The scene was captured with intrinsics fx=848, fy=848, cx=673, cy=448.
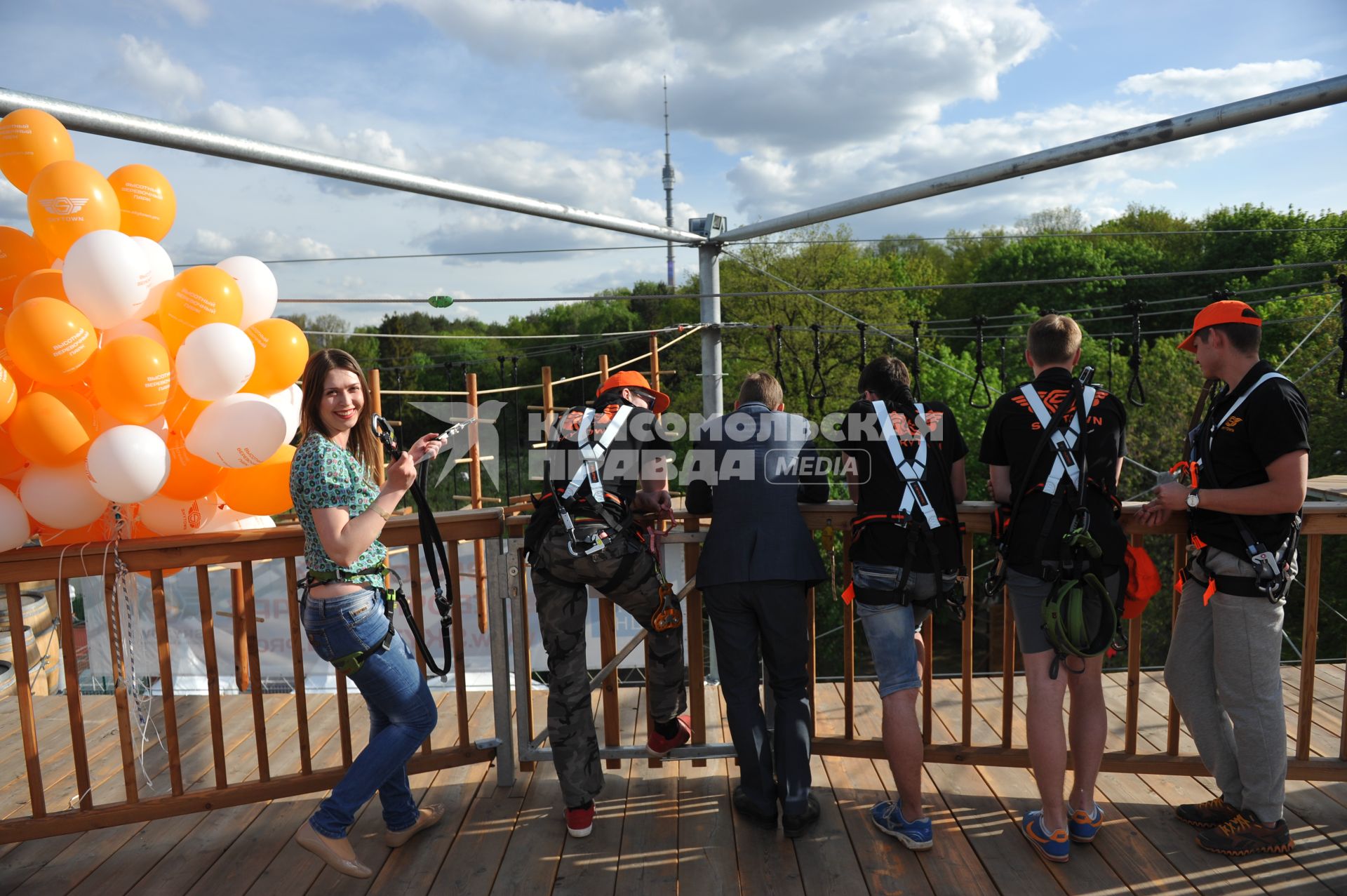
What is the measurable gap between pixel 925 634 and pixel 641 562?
114cm

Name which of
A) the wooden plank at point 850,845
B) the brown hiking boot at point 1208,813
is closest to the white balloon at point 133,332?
the wooden plank at point 850,845

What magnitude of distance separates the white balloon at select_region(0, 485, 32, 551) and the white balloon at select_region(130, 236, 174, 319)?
69cm

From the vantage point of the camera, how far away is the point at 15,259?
9.23 ft

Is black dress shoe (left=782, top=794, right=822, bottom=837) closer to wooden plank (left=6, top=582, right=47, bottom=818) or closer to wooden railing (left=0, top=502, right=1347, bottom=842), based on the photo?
wooden railing (left=0, top=502, right=1347, bottom=842)

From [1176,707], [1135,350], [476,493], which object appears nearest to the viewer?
[1176,707]

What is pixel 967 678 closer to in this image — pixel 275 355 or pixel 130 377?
pixel 275 355

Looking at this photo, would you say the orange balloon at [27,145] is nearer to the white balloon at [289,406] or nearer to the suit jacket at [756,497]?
the white balloon at [289,406]

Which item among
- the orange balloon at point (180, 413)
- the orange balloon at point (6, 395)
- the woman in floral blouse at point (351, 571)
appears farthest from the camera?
the orange balloon at point (180, 413)

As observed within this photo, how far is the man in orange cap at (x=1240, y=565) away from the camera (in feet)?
7.84

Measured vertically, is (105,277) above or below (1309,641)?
above

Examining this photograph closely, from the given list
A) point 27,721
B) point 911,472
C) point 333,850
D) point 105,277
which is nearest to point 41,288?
point 105,277

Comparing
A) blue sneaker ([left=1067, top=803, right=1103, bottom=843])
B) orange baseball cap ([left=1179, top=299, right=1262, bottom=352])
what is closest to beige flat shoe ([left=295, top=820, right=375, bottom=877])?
blue sneaker ([left=1067, top=803, right=1103, bottom=843])

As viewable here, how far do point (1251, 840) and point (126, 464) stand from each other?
3576 millimetres

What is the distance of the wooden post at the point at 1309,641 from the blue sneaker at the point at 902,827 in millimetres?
1262
